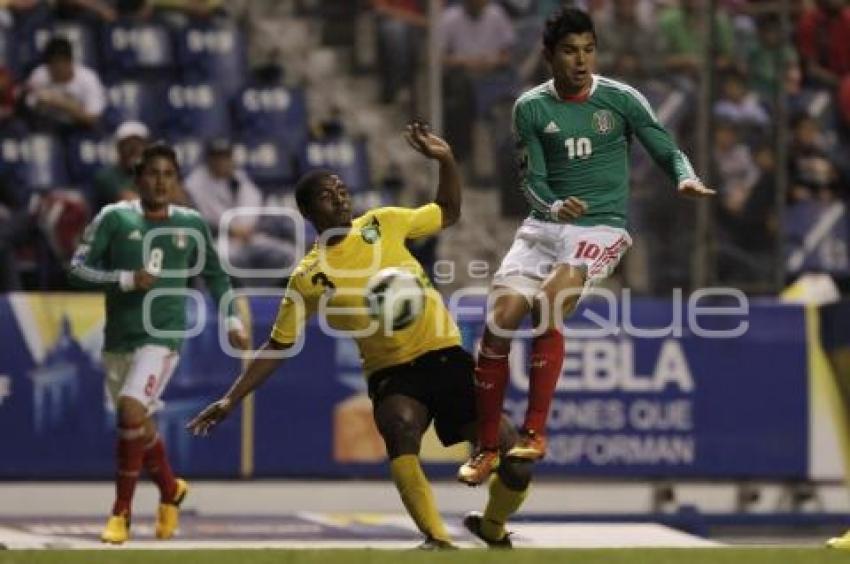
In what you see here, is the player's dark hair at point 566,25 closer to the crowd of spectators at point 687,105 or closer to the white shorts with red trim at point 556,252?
the white shorts with red trim at point 556,252

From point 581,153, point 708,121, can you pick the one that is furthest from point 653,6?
point 581,153

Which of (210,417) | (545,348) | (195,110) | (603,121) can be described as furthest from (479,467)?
(195,110)

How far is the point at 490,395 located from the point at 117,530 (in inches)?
115

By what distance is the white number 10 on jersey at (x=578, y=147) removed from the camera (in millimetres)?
11141

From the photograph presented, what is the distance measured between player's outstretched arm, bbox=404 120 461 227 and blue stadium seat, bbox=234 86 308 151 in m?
7.74

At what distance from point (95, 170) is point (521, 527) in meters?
5.57

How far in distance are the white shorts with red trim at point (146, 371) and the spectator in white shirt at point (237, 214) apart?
3879 millimetres

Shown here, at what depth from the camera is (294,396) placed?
16.6 metres

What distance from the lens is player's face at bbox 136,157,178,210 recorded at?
1357 centimetres

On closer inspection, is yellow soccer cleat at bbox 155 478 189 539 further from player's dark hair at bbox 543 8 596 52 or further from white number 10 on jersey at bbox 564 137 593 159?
player's dark hair at bbox 543 8 596 52

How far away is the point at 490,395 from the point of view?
11.2m

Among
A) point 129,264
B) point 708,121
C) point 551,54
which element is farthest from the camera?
point 708,121

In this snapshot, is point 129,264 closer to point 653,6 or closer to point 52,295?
point 52,295

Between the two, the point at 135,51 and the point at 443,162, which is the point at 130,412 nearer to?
the point at 443,162
